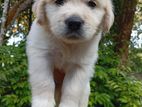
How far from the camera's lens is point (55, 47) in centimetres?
385

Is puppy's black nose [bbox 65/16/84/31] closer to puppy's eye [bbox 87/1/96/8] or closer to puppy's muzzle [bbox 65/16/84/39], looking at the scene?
puppy's muzzle [bbox 65/16/84/39]

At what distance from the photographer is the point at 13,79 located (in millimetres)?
5430

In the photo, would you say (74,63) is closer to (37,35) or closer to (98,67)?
(37,35)

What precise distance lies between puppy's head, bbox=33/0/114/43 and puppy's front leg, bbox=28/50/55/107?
0.29 m

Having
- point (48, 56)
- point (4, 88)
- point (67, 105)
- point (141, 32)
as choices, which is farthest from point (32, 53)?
point (141, 32)

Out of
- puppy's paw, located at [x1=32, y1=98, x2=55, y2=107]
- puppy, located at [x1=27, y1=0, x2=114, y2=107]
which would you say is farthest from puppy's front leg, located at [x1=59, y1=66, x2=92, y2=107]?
puppy's paw, located at [x1=32, y1=98, x2=55, y2=107]

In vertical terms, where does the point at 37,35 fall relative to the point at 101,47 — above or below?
above

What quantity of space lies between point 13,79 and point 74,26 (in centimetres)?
216

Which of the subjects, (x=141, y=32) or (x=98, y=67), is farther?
(x=141, y=32)

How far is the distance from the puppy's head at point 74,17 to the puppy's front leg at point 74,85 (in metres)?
0.40

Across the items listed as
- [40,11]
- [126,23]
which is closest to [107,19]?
[40,11]

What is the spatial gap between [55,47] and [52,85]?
32 cm

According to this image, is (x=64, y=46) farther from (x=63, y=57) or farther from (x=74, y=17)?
(x=74, y=17)

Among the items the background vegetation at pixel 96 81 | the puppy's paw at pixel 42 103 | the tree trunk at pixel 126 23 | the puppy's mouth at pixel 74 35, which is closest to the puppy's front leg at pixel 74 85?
the puppy's paw at pixel 42 103
